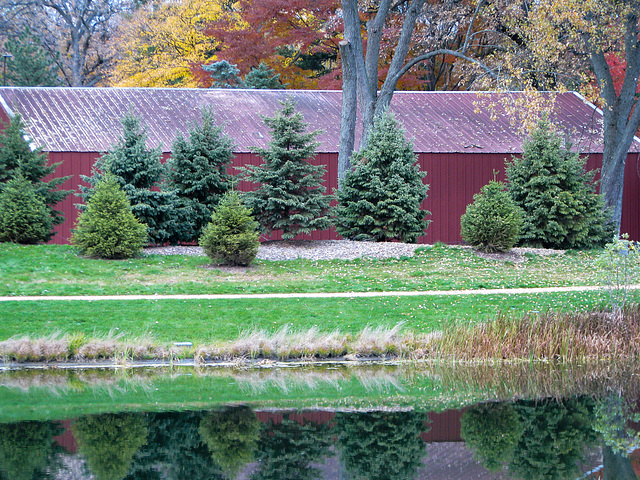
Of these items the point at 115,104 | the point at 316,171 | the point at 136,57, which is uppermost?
the point at 136,57

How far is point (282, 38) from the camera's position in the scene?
31344 mm

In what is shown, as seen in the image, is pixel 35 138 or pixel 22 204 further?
pixel 35 138

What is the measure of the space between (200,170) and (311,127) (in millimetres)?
6362

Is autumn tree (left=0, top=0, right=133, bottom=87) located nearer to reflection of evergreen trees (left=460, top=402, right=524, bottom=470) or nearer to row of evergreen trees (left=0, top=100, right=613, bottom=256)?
row of evergreen trees (left=0, top=100, right=613, bottom=256)

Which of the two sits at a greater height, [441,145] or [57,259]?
[441,145]

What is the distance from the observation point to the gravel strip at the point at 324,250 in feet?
58.2

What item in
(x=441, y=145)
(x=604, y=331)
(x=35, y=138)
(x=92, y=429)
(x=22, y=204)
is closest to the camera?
(x=92, y=429)

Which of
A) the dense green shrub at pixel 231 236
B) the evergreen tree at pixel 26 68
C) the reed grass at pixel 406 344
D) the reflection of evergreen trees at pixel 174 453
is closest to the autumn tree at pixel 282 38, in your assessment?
the evergreen tree at pixel 26 68

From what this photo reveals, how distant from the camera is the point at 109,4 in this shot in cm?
3891

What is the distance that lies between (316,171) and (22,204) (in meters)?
6.92

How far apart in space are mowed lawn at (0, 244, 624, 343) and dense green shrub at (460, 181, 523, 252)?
0.58 meters

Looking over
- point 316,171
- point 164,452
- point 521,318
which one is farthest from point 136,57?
point 164,452

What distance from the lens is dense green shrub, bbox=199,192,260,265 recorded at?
53.2ft

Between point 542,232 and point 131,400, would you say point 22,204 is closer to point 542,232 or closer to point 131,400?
point 131,400
